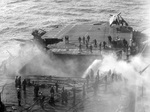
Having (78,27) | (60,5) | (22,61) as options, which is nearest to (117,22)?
(78,27)

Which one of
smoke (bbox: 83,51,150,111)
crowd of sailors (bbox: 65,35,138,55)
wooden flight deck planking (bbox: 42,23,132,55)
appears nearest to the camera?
smoke (bbox: 83,51,150,111)

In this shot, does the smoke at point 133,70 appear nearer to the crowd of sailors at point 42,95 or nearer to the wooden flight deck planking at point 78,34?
the wooden flight deck planking at point 78,34

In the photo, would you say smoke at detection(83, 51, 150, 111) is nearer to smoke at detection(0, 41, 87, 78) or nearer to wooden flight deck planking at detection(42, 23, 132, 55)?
smoke at detection(0, 41, 87, 78)

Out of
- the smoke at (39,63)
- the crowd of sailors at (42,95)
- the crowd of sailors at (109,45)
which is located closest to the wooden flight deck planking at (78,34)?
the crowd of sailors at (109,45)

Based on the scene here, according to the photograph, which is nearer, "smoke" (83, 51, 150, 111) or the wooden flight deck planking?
"smoke" (83, 51, 150, 111)

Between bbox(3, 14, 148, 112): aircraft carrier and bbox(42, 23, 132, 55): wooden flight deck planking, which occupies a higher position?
bbox(42, 23, 132, 55): wooden flight deck planking

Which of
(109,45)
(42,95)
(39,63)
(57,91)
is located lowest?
(39,63)

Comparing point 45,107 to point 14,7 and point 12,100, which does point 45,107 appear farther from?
point 14,7

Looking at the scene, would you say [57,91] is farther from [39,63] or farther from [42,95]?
[39,63]

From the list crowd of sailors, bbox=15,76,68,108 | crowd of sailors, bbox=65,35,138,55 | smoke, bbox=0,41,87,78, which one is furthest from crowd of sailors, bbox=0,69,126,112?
crowd of sailors, bbox=65,35,138,55

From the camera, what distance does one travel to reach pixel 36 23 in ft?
379

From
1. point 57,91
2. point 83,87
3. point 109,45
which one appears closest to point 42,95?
point 57,91

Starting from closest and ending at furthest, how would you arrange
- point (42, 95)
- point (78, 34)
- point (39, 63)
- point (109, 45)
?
1. point (42, 95)
2. point (39, 63)
3. point (109, 45)
4. point (78, 34)

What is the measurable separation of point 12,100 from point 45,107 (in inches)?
212
